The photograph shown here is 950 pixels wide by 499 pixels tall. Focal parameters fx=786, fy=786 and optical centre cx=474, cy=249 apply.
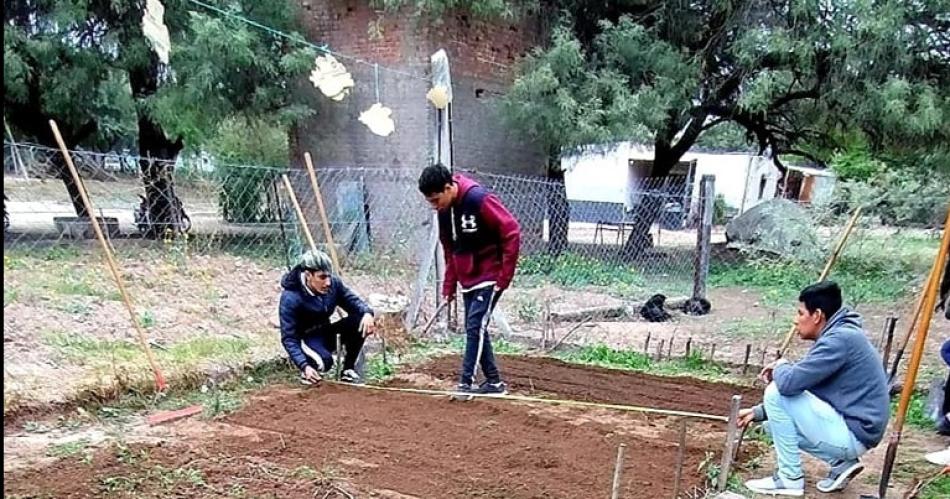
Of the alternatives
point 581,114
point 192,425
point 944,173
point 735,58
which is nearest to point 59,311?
point 192,425

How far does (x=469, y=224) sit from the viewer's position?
4.39m

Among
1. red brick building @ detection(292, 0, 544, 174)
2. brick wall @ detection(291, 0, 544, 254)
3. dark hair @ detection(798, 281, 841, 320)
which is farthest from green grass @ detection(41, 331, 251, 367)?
red brick building @ detection(292, 0, 544, 174)

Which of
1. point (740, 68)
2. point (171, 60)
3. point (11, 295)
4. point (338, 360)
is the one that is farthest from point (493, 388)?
point (740, 68)

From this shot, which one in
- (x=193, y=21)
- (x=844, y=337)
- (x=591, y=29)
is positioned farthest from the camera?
(x=591, y=29)

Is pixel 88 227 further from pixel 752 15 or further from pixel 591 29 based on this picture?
pixel 752 15

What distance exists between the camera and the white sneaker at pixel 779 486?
3.15 metres

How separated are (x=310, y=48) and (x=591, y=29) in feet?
13.8

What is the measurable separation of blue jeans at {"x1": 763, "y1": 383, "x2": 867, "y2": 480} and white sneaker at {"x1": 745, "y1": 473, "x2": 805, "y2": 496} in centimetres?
2

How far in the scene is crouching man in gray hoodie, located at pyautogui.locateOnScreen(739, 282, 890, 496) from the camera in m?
3.04

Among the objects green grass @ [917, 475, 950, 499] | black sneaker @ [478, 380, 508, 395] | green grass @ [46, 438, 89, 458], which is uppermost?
green grass @ [917, 475, 950, 499]

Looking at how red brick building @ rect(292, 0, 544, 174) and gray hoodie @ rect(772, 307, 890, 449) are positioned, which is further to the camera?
red brick building @ rect(292, 0, 544, 174)

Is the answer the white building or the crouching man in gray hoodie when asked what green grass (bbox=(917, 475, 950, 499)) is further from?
the white building

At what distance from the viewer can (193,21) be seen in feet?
32.0

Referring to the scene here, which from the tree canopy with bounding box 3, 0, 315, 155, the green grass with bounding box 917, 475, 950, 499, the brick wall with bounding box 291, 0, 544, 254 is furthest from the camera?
the brick wall with bounding box 291, 0, 544, 254
